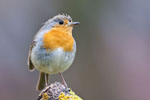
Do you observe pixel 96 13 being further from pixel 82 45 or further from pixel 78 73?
pixel 78 73

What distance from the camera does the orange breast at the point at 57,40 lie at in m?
5.32

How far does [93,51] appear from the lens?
9.18 meters

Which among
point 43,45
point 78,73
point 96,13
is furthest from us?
point 96,13

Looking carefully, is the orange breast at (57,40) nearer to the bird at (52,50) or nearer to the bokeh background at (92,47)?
the bird at (52,50)

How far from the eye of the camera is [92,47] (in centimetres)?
925

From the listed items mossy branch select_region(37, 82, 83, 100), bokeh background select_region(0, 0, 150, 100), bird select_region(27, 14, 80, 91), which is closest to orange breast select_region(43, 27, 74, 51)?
bird select_region(27, 14, 80, 91)

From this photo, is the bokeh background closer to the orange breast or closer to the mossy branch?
the orange breast

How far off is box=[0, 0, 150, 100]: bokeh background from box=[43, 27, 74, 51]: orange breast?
7.94 ft

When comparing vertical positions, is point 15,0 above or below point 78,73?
above

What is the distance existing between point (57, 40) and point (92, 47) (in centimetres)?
391

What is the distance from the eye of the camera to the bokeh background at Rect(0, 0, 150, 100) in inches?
324

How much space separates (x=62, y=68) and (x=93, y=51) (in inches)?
147

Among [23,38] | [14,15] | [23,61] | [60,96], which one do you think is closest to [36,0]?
[14,15]

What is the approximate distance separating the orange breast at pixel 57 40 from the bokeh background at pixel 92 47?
242cm
